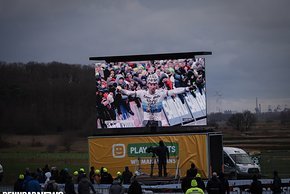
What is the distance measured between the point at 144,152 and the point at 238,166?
890 centimetres

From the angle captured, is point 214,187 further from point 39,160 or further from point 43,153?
point 39,160

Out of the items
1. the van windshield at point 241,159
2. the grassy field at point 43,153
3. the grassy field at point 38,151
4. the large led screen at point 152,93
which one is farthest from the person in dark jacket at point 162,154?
the grassy field at point 38,151

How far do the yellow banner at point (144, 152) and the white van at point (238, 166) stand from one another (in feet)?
20.7

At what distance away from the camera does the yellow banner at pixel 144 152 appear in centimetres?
3447

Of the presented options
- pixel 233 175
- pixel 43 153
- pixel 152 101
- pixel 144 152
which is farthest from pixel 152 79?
pixel 43 153

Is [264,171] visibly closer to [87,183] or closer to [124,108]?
[124,108]

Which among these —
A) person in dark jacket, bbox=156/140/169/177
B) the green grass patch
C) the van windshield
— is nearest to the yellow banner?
person in dark jacket, bbox=156/140/169/177

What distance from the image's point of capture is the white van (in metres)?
40.6

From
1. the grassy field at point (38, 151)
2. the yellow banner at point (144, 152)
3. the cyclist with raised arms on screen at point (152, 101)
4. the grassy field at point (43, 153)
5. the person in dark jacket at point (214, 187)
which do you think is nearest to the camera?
the person in dark jacket at point (214, 187)

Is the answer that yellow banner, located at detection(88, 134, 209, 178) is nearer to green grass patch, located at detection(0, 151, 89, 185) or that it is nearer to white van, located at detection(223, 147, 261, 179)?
white van, located at detection(223, 147, 261, 179)

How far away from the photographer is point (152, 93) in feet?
118

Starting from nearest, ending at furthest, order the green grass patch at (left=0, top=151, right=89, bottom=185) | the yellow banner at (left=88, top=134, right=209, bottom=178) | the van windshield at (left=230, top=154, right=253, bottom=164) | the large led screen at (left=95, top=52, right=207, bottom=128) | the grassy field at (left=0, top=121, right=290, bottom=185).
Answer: the yellow banner at (left=88, top=134, right=209, bottom=178) → the large led screen at (left=95, top=52, right=207, bottom=128) → the van windshield at (left=230, top=154, right=253, bottom=164) → the green grass patch at (left=0, top=151, right=89, bottom=185) → the grassy field at (left=0, top=121, right=290, bottom=185)

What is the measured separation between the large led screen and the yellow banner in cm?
105

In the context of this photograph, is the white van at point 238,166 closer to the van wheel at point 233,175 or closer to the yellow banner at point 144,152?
the van wheel at point 233,175
